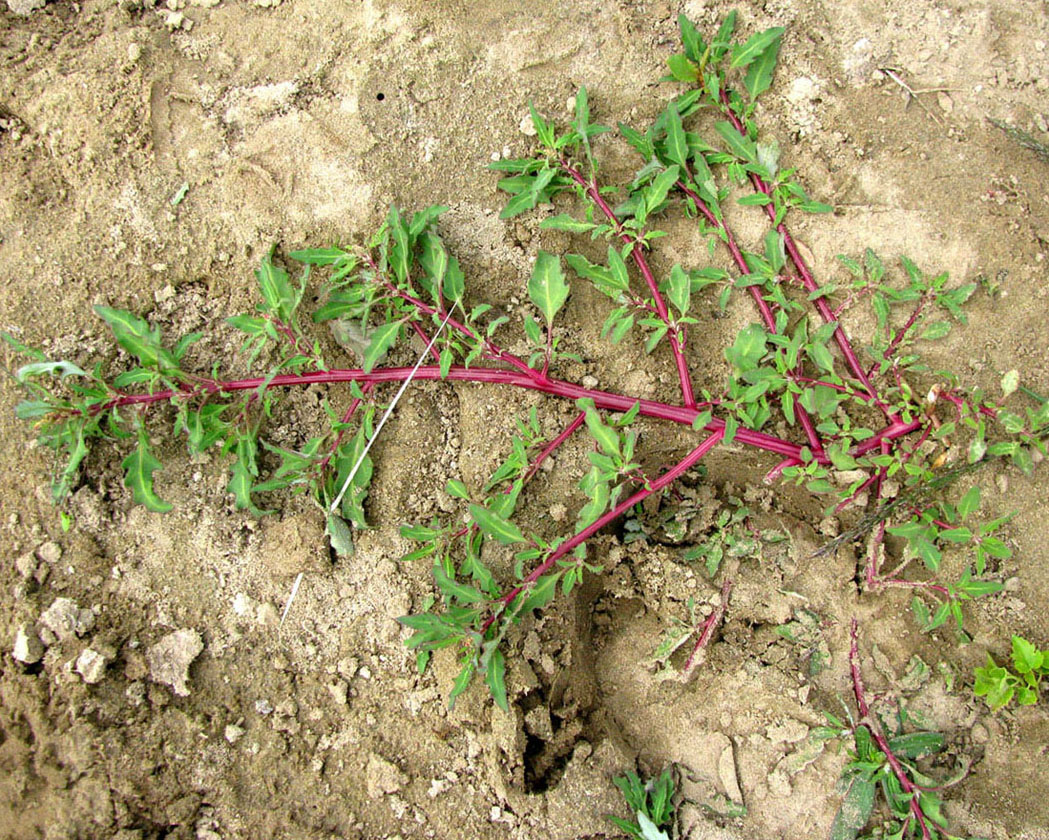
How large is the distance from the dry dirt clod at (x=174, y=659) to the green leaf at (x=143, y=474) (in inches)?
19.8

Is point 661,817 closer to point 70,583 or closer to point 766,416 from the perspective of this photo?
point 766,416

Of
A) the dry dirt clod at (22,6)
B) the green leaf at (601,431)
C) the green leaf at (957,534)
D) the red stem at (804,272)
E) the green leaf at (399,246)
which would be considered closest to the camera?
the green leaf at (601,431)

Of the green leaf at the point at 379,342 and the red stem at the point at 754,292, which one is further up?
the green leaf at the point at 379,342

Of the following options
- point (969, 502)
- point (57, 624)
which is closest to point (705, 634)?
point (969, 502)

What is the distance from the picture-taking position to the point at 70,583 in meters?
2.81

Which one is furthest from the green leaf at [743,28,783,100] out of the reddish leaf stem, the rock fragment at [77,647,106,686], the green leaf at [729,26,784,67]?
the rock fragment at [77,647,106,686]

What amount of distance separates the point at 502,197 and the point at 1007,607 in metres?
2.47

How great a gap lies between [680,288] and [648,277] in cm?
15

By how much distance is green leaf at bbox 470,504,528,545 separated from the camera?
2596 millimetres

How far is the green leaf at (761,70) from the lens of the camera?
2943 millimetres

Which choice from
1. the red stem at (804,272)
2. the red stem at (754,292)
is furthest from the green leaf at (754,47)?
the red stem at (754,292)

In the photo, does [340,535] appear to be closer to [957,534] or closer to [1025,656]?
[957,534]

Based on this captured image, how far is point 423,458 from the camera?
2.95m

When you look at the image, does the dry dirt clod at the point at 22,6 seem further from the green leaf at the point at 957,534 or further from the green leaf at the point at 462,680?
the green leaf at the point at 957,534
